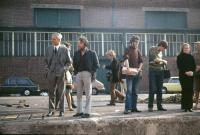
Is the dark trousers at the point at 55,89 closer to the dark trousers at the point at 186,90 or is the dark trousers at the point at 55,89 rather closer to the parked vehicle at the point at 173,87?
the dark trousers at the point at 186,90

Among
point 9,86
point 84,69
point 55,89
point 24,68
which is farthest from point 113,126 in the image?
point 24,68

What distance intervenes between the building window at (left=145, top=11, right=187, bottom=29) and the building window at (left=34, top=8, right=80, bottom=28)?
20.5 feet

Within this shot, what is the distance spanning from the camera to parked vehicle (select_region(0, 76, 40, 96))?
26078mm

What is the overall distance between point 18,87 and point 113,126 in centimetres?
2008

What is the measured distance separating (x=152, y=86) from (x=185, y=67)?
93 cm

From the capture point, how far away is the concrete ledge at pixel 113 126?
674 cm

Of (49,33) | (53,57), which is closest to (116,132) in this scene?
(53,57)

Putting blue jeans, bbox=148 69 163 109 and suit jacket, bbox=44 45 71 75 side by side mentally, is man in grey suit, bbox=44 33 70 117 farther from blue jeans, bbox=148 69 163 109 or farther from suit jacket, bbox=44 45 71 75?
blue jeans, bbox=148 69 163 109

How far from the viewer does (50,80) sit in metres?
8.31

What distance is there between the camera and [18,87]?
2631cm

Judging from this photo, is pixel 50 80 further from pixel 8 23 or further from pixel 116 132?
pixel 8 23

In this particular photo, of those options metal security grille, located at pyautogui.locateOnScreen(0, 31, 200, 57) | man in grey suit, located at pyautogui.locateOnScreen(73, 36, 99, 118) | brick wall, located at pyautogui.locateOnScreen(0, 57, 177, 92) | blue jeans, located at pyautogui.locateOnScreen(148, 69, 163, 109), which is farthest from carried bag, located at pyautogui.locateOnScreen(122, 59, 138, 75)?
brick wall, located at pyautogui.locateOnScreen(0, 57, 177, 92)

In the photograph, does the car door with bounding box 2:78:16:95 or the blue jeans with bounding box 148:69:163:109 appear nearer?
the blue jeans with bounding box 148:69:163:109

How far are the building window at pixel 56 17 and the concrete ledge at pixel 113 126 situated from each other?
2302 cm
